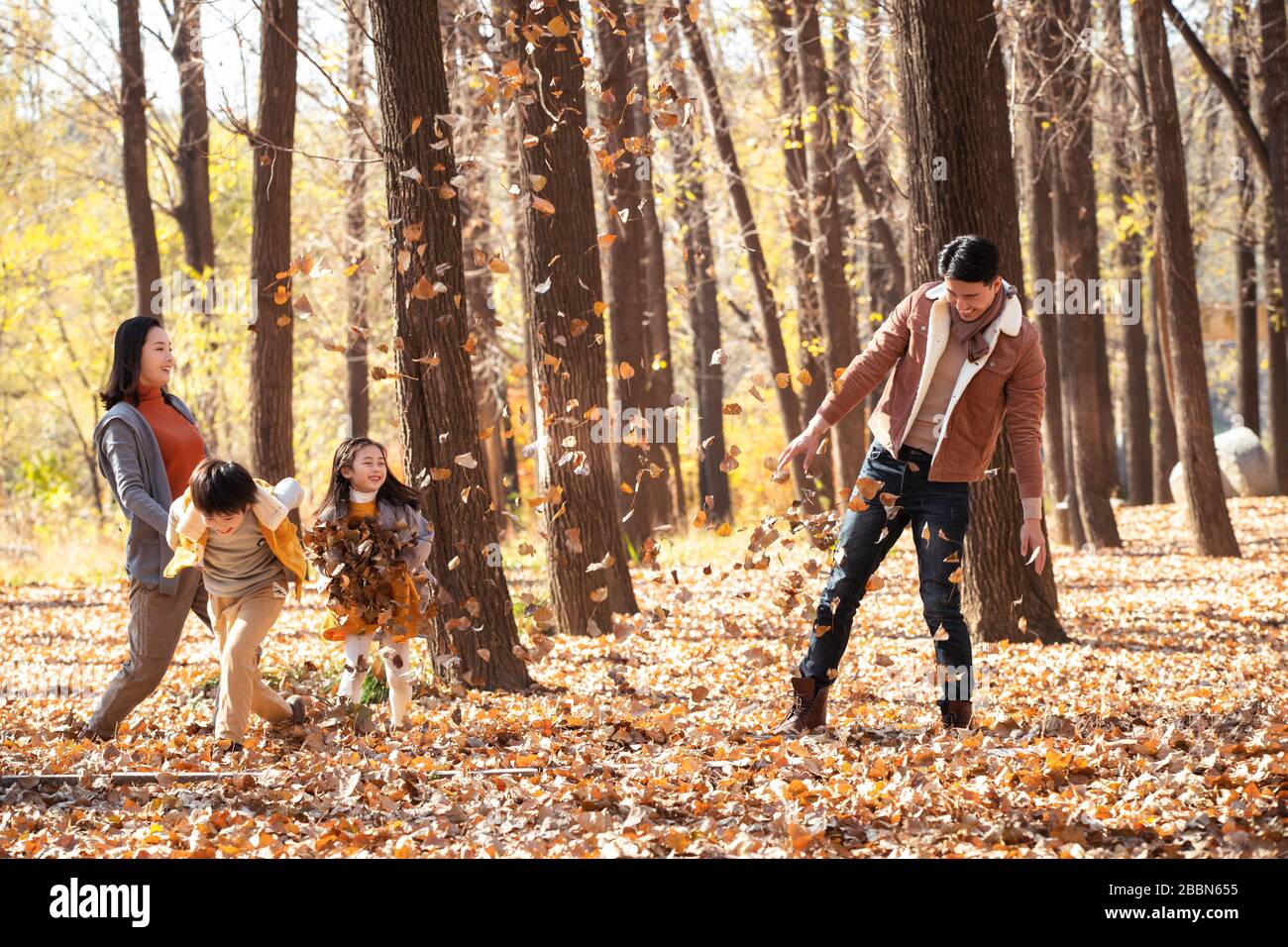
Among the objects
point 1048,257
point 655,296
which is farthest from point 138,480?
point 655,296

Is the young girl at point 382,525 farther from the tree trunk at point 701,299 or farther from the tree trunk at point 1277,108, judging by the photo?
the tree trunk at point 701,299

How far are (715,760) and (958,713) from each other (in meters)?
1.09

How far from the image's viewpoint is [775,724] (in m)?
5.95

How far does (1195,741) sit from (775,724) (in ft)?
5.67

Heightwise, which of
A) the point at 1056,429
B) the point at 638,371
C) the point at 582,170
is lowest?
the point at 1056,429

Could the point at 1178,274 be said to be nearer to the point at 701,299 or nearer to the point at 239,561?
the point at 239,561

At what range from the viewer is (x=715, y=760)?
17.0 feet

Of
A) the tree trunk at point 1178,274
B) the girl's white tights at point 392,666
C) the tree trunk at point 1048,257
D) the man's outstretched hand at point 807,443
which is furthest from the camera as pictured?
the tree trunk at point 1048,257

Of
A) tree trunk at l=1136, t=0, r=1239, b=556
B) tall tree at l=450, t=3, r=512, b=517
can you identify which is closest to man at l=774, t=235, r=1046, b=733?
tall tree at l=450, t=3, r=512, b=517

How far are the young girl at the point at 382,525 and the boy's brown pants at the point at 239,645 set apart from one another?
16.2 inches

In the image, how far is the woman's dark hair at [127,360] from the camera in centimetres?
589

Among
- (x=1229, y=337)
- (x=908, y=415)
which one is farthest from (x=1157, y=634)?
(x=1229, y=337)

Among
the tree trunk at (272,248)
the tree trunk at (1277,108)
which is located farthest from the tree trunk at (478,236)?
the tree trunk at (1277,108)
